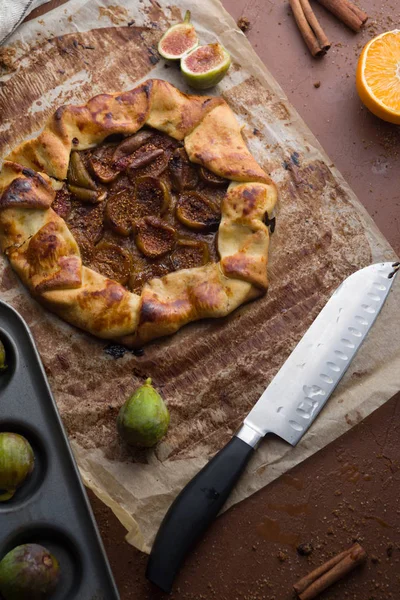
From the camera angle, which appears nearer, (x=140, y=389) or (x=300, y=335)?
(x=140, y=389)

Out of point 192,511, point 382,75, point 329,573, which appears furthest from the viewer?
point 382,75

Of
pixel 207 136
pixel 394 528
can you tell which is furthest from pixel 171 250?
pixel 394 528

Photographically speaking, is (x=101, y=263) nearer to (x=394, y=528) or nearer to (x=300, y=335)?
(x=300, y=335)

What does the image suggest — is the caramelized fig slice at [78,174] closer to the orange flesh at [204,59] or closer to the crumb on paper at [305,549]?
the orange flesh at [204,59]

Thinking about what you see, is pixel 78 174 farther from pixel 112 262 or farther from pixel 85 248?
pixel 112 262

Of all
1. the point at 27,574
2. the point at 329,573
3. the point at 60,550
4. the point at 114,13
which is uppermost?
the point at 114,13

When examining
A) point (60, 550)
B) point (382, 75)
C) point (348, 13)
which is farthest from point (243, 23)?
point (60, 550)
